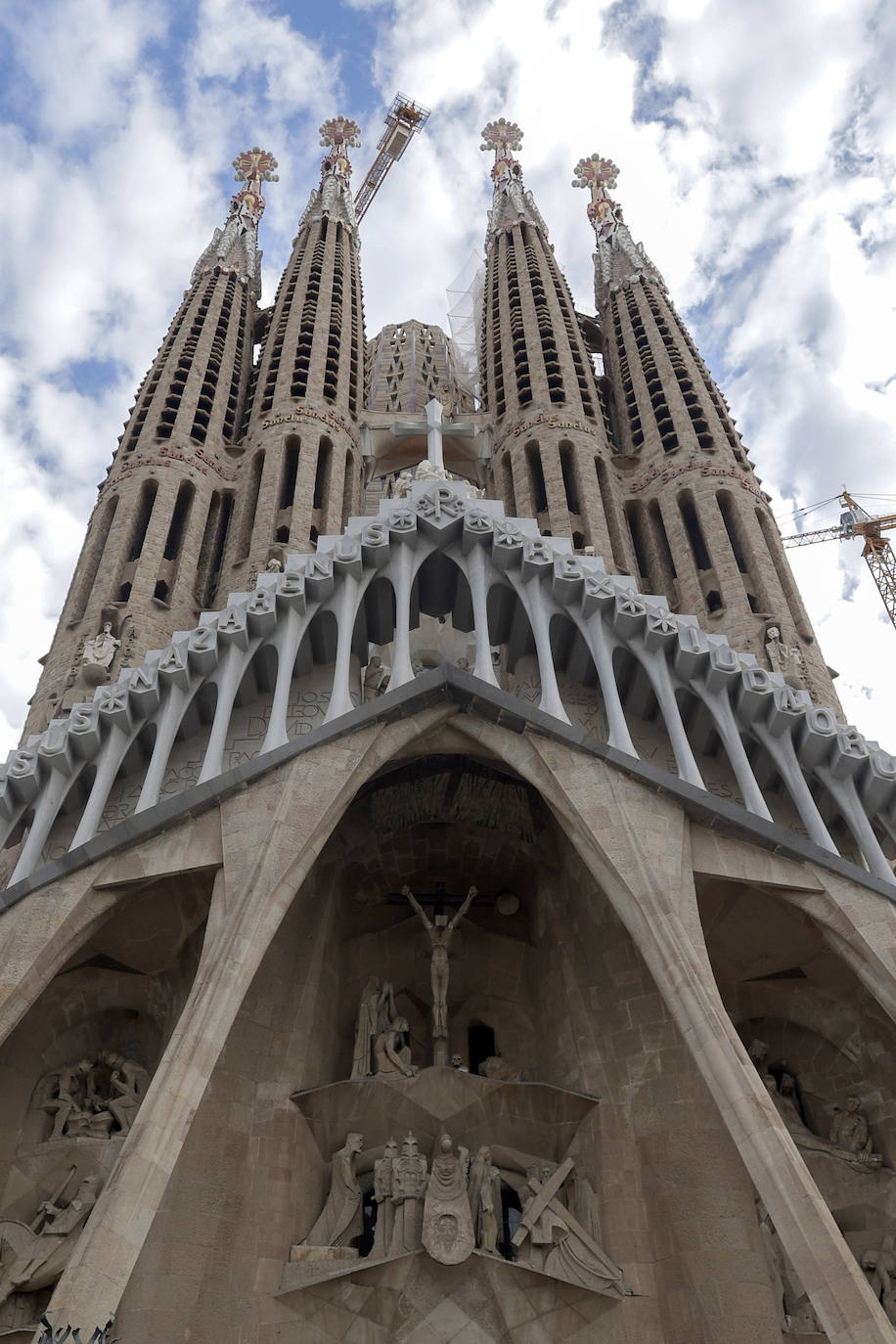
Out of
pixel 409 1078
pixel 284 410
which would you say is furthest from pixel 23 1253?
pixel 284 410

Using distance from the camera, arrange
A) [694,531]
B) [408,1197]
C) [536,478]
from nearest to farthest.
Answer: [408,1197], [694,531], [536,478]

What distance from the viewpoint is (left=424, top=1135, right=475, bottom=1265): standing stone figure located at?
33.4ft

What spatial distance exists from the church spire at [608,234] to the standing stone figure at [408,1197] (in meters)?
21.7

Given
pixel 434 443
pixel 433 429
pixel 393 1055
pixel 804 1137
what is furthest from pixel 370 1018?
pixel 433 429

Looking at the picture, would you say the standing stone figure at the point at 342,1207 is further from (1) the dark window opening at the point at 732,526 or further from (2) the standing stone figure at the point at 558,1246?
(1) the dark window opening at the point at 732,526

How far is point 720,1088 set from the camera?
8.89 metres

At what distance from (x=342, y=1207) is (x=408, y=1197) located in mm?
729

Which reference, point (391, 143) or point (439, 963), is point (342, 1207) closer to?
point (439, 963)

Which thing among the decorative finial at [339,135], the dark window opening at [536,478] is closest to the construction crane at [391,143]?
the decorative finial at [339,135]

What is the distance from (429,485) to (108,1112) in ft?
25.5

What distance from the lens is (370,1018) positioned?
12227 mm

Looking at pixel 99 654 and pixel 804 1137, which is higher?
pixel 99 654

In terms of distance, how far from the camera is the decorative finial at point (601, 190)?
30.4 metres

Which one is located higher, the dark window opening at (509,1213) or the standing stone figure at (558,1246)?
the dark window opening at (509,1213)
